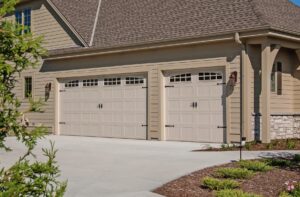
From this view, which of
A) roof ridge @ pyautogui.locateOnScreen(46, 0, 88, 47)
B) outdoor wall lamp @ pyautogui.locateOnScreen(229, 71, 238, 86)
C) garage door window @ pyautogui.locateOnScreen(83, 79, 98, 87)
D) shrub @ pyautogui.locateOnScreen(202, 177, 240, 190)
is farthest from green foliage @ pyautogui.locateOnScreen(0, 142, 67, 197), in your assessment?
roof ridge @ pyautogui.locateOnScreen(46, 0, 88, 47)

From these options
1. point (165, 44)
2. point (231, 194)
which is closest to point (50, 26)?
point (165, 44)

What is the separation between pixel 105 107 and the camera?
63.8 ft

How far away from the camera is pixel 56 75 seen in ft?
70.3

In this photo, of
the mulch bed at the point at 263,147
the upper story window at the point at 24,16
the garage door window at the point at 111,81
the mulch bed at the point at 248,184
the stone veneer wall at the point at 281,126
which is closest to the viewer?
the mulch bed at the point at 248,184

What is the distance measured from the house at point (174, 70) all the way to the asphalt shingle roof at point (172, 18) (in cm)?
5

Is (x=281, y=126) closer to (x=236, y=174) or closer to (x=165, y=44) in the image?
(x=165, y=44)

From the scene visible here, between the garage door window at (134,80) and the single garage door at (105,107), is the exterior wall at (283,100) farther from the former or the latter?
the garage door window at (134,80)

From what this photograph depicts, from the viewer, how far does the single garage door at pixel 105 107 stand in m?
18.2

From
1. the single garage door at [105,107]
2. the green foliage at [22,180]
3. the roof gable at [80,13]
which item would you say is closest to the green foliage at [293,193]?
the green foliage at [22,180]

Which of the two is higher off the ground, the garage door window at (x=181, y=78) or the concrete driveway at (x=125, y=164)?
the garage door window at (x=181, y=78)

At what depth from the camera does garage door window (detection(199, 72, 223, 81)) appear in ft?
52.7

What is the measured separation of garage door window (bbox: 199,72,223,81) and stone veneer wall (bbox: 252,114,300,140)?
6.03ft

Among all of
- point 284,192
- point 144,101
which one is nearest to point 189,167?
point 284,192

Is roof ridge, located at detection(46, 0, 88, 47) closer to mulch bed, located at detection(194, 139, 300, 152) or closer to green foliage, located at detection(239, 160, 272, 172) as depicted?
mulch bed, located at detection(194, 139, 300, 152)
